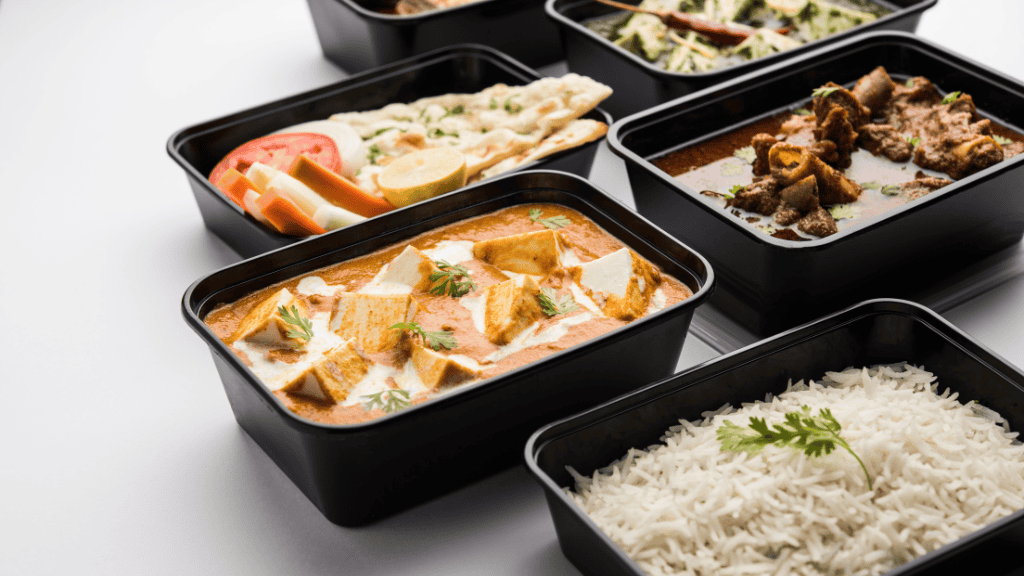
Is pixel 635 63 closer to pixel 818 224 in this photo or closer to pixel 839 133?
pixel 839 133

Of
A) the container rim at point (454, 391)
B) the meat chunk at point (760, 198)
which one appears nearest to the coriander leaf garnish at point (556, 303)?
the container rim at point (454, 391)

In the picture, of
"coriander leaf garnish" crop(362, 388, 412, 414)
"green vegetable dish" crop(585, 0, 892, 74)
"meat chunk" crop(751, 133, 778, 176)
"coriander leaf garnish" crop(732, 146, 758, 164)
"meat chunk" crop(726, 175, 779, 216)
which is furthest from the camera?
"green vegetable dish" crop(585, 0, 892, 74)

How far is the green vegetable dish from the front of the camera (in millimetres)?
3416

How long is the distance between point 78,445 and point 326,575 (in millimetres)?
746

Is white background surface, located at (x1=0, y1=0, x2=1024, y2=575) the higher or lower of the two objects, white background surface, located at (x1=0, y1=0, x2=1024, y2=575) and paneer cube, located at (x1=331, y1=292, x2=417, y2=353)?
the lower

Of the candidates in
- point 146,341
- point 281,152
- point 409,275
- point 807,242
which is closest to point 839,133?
point 807,242

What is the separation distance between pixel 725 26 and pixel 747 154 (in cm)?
98

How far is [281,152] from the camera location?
296 cm

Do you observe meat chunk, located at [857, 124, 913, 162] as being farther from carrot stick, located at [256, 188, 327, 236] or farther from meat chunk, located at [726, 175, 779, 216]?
carrot stick, located at [256, 188, 327, 236]

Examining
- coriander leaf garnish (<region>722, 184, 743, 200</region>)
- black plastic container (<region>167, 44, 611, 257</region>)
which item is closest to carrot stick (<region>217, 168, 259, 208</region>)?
black plastic container (<region>167, 44, 611, 257</region>)

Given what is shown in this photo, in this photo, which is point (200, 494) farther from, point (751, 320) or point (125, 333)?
point (751, 320)

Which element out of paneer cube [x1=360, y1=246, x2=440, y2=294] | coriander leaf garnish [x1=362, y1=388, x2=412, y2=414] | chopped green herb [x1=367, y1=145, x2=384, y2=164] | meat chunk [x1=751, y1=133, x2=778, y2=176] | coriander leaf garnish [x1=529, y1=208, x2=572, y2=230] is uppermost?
paneer cube [x1=360, y1=246, x2=440, y2=294]

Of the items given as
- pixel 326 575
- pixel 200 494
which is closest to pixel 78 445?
pixel 200 494

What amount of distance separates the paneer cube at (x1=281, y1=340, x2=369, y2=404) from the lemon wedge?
2.67 feet
